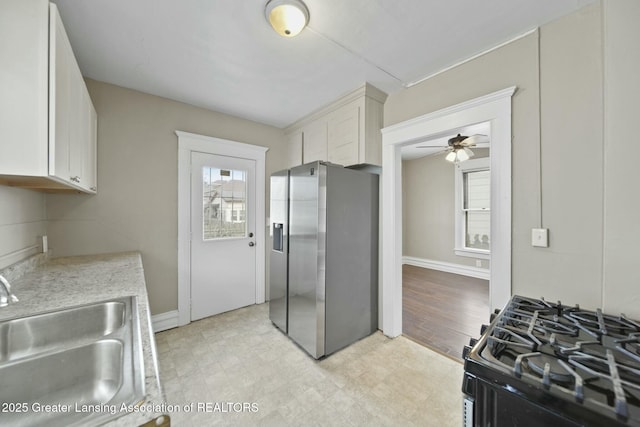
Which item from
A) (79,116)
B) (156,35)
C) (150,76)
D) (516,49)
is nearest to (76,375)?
(79,116)

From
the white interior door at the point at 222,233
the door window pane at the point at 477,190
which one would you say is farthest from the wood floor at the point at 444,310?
the white interior door at the point at 222,233

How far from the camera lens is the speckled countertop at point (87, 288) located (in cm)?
60

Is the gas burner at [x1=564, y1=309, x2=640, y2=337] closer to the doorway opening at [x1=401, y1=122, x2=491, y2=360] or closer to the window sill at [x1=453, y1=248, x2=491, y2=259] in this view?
the doorway opening at [x1=401, y1=122, x2=491, y2=360]

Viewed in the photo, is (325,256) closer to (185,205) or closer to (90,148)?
(185,205)

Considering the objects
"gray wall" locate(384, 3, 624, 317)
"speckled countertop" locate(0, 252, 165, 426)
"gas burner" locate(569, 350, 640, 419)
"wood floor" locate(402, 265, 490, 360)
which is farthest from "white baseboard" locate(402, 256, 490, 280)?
"speckled countertop" locate(0, 252, 165, 426)

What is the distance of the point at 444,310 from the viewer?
309 centimetres

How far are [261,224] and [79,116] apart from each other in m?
2.02

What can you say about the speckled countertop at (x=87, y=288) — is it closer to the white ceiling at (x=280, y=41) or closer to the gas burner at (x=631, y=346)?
the gas burner at (x=631, y=346)

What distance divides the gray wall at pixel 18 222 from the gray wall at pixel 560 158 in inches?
127

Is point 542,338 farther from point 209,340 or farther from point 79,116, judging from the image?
point 79,116

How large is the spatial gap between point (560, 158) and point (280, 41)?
2.05 metres

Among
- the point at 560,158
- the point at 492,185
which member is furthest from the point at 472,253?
the point at 560,158

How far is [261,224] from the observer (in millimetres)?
3229

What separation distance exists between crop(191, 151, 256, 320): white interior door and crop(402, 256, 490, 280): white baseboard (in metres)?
4.06
